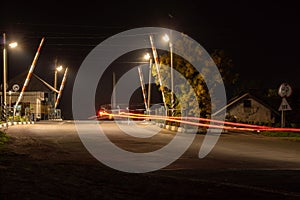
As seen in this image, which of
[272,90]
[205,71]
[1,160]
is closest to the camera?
[1,160]

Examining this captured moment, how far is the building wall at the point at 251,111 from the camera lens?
5191 centimetres

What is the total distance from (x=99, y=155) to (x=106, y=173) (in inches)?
178

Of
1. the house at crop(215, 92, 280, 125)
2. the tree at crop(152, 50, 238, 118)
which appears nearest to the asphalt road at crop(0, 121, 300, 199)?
the tree at crop(152, 50, 238, 118)

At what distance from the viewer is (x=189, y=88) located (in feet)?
112

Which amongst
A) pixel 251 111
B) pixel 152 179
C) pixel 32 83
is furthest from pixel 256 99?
pixel 152 179

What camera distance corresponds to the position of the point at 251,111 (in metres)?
53.8

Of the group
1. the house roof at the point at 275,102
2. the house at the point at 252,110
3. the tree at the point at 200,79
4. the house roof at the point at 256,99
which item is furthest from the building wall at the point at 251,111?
the tree at the point at 200,79

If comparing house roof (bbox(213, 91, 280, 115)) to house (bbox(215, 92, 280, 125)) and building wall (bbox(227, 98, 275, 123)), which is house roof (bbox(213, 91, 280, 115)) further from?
building wall (bbox(227, 98, 275, 123))

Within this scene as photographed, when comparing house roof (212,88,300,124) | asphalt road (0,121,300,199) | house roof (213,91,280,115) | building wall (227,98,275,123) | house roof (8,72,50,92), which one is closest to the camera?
asphalt road (0,121,300,199)

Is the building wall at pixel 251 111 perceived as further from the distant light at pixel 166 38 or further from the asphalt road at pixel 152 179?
the asphalt road at pixel 152 179

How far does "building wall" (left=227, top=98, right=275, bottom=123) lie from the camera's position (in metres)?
51.9

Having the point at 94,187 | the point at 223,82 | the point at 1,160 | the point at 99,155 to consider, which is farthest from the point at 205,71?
the point at 94,187

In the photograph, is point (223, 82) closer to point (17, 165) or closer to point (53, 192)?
point (17, 165)

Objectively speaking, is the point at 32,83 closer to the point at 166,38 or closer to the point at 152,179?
the point at 166,38
